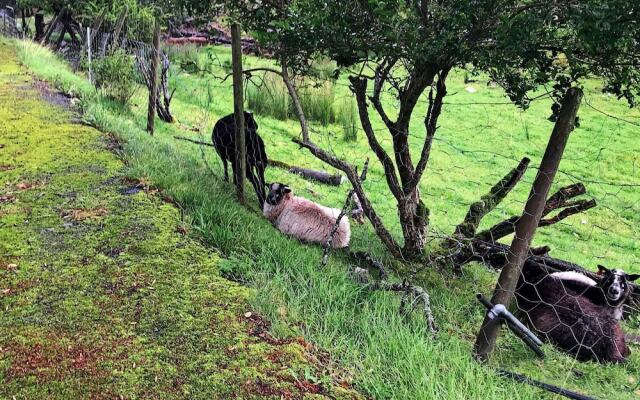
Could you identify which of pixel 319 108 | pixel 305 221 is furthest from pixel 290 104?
pixel 305 221

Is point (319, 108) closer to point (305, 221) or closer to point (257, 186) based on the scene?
point (257, 186)

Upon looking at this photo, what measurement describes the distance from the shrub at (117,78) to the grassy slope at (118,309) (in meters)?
4.33

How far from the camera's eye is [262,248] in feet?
11.2

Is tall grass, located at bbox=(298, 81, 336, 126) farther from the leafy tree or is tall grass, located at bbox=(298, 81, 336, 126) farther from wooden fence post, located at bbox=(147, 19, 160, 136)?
the leafy tree

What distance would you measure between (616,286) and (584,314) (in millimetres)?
345

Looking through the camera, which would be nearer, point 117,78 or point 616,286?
point 616,286

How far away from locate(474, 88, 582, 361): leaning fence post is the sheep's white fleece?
2.07 m

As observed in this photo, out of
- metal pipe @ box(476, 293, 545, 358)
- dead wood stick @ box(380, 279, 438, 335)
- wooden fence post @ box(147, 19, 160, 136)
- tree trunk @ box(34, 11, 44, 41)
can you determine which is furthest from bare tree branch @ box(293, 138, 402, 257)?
tree trunk @ box(34, 11, 44, 41)

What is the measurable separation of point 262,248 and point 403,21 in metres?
1.65

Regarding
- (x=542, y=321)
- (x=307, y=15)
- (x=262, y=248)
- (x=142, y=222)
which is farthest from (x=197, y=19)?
(x=542, y=321)

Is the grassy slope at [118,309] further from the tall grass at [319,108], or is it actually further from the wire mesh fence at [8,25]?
the wire mesh fence at [8,25]

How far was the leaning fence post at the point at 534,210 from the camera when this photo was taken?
299 cm

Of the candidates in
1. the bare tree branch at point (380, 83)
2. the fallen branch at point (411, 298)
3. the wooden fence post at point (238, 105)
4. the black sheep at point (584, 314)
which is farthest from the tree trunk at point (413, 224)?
the wooden fence post at point (238, 105)

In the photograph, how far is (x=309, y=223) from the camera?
509 cm
